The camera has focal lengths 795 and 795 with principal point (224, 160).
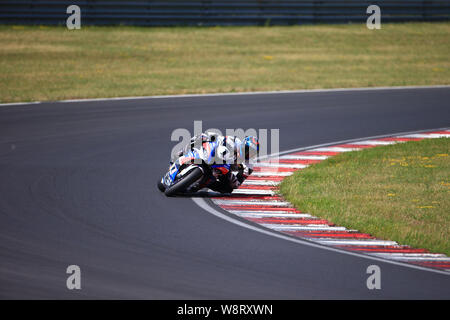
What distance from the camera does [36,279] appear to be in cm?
763

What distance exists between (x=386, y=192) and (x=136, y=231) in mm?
4336

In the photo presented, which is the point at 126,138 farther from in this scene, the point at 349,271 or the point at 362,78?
the point at 362,78

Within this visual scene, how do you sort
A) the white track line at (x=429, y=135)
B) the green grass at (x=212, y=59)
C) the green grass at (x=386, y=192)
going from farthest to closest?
the green grass at (x=212, y=59), the white track line at (x=429, y=135), the green grass at (x=386, y=192)

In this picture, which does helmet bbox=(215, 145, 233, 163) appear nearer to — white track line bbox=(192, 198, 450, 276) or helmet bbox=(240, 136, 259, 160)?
helmet bbox=(240, 136, 259, 160)

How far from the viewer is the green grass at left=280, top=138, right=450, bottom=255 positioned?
9.90m

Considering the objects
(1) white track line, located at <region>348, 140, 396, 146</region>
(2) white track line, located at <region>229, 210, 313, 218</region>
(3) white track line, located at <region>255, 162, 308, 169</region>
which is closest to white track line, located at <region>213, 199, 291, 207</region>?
(2) white track line, located at <region>229, 210, 313, 218</region>

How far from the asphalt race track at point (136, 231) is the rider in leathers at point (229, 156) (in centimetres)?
62

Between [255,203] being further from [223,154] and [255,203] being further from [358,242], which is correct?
[358,242]

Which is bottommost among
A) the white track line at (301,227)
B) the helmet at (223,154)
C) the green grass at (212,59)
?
the white track line at (301,227)

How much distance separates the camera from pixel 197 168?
→ 11164 millimetres

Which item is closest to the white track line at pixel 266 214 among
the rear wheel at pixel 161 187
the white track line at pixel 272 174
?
the rear wheel at pixel 161 187

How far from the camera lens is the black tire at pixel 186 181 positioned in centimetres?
1116

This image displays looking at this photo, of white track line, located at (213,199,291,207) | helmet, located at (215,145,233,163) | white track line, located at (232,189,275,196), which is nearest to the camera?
helmet, located at (215,145,233,163)

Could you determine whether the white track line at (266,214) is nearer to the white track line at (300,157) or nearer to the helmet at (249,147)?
the helmet at (249,147)
